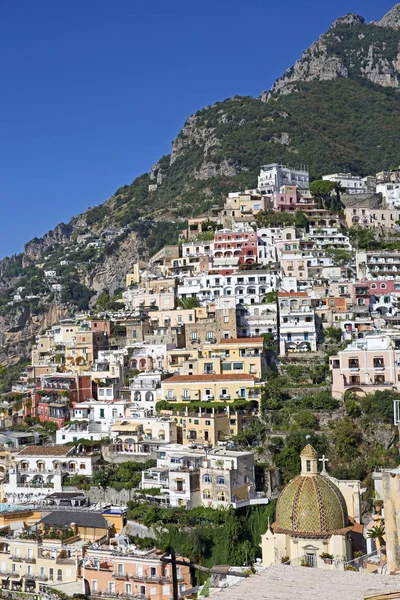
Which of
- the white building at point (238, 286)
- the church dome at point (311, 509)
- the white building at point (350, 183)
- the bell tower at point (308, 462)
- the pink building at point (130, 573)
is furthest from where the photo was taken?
the white building at point (350, 183)

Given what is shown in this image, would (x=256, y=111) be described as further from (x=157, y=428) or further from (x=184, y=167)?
(x=157, y=428)

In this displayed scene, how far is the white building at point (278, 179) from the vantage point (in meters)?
102

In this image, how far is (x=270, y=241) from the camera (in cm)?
8644

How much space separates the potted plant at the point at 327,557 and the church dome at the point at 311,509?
3.22ft

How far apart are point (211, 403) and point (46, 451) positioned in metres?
10.9

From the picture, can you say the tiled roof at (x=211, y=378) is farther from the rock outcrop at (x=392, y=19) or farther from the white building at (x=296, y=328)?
the rock outcrop at (x=392, y=19)

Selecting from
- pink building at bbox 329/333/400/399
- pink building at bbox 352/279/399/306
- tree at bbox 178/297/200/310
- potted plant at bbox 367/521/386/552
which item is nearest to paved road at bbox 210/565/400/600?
potted plant at bbox 367/521/386/552

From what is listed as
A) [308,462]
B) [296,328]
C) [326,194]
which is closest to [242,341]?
[296,328]

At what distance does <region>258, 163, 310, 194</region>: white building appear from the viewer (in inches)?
4018

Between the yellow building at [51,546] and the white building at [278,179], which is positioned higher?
the white building at [278,179]

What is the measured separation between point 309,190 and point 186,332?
34.1 metres

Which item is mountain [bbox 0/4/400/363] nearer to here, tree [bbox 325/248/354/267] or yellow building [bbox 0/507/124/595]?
tree [bbox 325/248/354/267]

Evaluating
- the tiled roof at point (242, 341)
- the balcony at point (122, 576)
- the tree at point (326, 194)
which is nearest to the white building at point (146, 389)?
the tiled roof at point (242, 341)

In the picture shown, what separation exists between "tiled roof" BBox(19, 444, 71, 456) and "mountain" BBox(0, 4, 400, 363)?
151 ft
